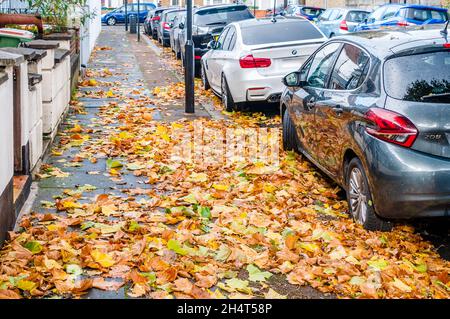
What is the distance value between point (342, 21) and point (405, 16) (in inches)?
164

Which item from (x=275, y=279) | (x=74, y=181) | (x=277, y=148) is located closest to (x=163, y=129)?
(x=277, y=148)

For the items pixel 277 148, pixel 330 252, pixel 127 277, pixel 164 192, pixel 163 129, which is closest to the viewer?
pixel 127 277

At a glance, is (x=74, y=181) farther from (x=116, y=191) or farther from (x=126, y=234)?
(x=126, y=234)

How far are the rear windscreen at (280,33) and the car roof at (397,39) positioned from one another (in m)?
4.94

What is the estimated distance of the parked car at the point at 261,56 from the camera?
11.6 m

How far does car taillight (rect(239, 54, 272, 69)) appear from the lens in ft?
38.1

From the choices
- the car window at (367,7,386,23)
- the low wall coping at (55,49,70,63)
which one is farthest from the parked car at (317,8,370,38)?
the low wall coping at (55,49,70,63)

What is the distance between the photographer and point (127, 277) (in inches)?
195

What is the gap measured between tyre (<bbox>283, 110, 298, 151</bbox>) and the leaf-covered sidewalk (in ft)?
0.62

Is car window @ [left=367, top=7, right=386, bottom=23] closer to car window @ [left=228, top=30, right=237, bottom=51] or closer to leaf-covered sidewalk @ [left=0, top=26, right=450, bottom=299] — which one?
car window @ [left=228, top=30, right=237, bottom=51]

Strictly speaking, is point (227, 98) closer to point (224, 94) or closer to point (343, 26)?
point (224, 94)

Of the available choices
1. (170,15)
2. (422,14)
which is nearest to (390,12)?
(422,14)

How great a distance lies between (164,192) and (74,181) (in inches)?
40.4

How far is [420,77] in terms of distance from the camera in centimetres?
591
